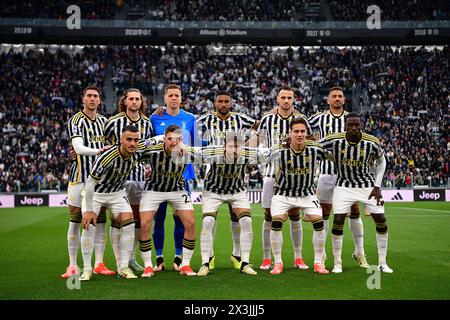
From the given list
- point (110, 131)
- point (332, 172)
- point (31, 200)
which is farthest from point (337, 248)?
point (31, 200)

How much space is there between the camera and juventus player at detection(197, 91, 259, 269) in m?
8.75

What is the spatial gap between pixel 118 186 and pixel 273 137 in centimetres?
261

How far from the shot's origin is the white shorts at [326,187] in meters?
9.21

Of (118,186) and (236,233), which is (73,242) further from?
(236,233)

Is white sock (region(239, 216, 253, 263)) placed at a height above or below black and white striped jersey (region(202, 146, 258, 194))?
below

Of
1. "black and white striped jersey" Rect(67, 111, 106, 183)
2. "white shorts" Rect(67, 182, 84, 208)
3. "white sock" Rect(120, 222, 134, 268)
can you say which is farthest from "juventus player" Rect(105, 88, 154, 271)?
"white shorts" Rect(67, 182, 84, 208)

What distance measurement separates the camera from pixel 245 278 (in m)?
7.86

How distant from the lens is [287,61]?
37.9 m

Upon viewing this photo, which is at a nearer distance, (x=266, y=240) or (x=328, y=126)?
(x=266, y=240)

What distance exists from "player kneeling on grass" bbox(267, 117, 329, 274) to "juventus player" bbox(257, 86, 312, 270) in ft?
1.06

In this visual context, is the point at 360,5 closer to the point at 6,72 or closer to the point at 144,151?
the point at 6,72

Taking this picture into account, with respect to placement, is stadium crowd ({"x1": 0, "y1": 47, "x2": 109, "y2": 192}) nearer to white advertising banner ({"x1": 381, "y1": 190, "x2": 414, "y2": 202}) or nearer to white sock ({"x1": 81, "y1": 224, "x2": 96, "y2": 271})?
white advertising banner ({"x1": 381, "y1": 190, "x2": 414, "y2": 202})

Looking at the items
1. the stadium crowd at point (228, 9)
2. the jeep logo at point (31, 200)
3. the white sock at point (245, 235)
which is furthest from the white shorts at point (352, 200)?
the stadium crowd at point (228, 9)

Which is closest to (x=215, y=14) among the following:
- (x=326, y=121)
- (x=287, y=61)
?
(x=287, y=61)
